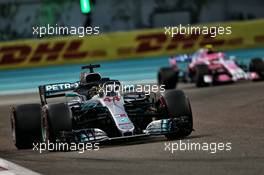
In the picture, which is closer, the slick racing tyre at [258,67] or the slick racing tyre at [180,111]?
the slick racing tyre at [180,111]

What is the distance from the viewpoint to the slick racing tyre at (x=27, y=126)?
37.7 feet

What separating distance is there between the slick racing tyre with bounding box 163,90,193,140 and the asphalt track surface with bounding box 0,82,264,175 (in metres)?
0.14

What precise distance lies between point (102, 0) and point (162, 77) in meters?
13.1

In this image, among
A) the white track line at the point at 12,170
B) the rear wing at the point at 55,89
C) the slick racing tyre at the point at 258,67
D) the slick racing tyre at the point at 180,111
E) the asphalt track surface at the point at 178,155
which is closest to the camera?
the white track line at the point at 12,170

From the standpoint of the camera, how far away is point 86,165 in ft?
29.8

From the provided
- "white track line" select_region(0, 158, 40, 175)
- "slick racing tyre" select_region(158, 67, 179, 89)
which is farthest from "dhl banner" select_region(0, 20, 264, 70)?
"white track line" select_region(0, 158, 40, 175)

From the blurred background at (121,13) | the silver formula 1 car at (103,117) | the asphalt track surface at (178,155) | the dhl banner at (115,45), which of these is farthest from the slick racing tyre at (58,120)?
the blurred background at (121,13)

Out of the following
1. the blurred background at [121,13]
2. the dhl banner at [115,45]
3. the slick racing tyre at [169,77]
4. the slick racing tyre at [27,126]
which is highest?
the blurred background at [121,13]

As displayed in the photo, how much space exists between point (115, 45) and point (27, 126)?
18272 millimetres

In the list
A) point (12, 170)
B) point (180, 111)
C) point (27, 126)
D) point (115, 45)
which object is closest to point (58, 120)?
point (27, 126)

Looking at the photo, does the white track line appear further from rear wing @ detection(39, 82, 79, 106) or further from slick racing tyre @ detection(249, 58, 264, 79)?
slick racing tyre @ detection(249, 58, 264, 79)

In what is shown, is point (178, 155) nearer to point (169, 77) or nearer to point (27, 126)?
point (27, 126)

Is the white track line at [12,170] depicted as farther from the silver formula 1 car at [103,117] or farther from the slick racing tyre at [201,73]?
the slick racing tyre at [201,73]

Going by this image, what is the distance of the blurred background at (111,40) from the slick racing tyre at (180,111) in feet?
46.4
